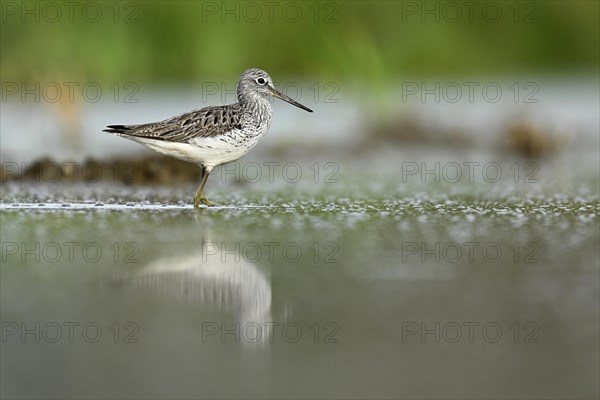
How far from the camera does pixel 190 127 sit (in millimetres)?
11016

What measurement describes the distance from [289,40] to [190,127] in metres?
10.3

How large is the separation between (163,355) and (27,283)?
1947 mm

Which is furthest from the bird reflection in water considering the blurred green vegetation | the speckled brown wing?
the blurred green vegetation

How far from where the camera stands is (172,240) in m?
8.58

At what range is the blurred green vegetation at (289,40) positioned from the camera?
673 inches

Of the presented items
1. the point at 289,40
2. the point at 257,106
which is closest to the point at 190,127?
the point at 257,106

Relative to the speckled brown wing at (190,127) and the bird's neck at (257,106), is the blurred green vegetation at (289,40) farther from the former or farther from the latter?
the speckled brown wing at (190,127)

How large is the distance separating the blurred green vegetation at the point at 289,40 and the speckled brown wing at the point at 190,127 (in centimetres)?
552

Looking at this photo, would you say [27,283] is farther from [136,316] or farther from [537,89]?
[537,89]

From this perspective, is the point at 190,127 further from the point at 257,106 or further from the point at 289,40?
the point at 289,40

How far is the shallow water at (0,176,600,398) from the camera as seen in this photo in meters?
5.08

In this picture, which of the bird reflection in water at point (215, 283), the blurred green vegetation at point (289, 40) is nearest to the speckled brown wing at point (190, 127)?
the bird reflection in water at point (215, 283)

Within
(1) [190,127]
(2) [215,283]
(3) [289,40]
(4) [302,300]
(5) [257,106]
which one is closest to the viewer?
(4) [302,300]

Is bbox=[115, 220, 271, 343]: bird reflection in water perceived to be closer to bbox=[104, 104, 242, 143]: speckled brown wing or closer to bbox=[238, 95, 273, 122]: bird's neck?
bbox=[104, 104, 242, 143]: speckled brown wing
